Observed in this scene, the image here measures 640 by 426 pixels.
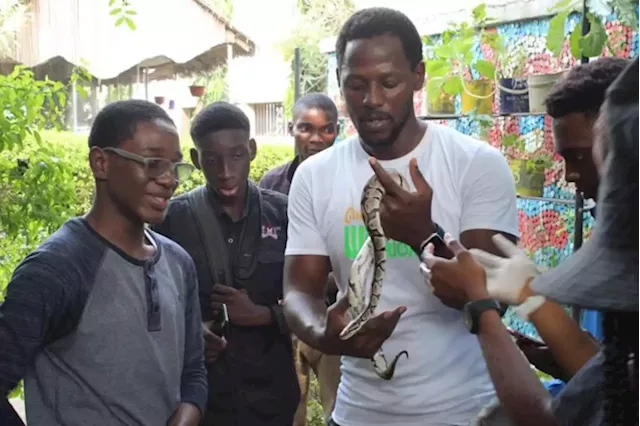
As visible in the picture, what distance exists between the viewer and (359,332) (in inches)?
93.9

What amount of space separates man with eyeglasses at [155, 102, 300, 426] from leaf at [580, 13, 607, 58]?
6.15ft

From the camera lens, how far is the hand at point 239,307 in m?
3.70

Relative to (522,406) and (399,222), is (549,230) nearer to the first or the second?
(399,222)

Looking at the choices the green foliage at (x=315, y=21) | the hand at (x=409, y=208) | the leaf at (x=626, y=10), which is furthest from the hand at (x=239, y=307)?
the green foliage at (x=315, y=21)

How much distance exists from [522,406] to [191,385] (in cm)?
143

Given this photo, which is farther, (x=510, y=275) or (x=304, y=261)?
(x=304, y=261)

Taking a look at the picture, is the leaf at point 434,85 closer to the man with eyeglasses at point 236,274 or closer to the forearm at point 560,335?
the man with eyeglasses at point 236,274

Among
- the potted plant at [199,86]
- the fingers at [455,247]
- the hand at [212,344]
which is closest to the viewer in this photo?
the fingers at [455,247]

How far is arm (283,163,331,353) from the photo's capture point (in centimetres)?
285

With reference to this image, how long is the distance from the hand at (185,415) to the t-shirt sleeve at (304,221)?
66 centimetres

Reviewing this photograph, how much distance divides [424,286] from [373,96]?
686mm

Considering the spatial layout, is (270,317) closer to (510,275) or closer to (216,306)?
(216,306)

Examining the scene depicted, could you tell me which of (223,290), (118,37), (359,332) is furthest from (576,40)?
(118,37)

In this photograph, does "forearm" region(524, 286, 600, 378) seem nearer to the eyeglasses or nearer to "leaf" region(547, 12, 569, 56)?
the eyeglasses
